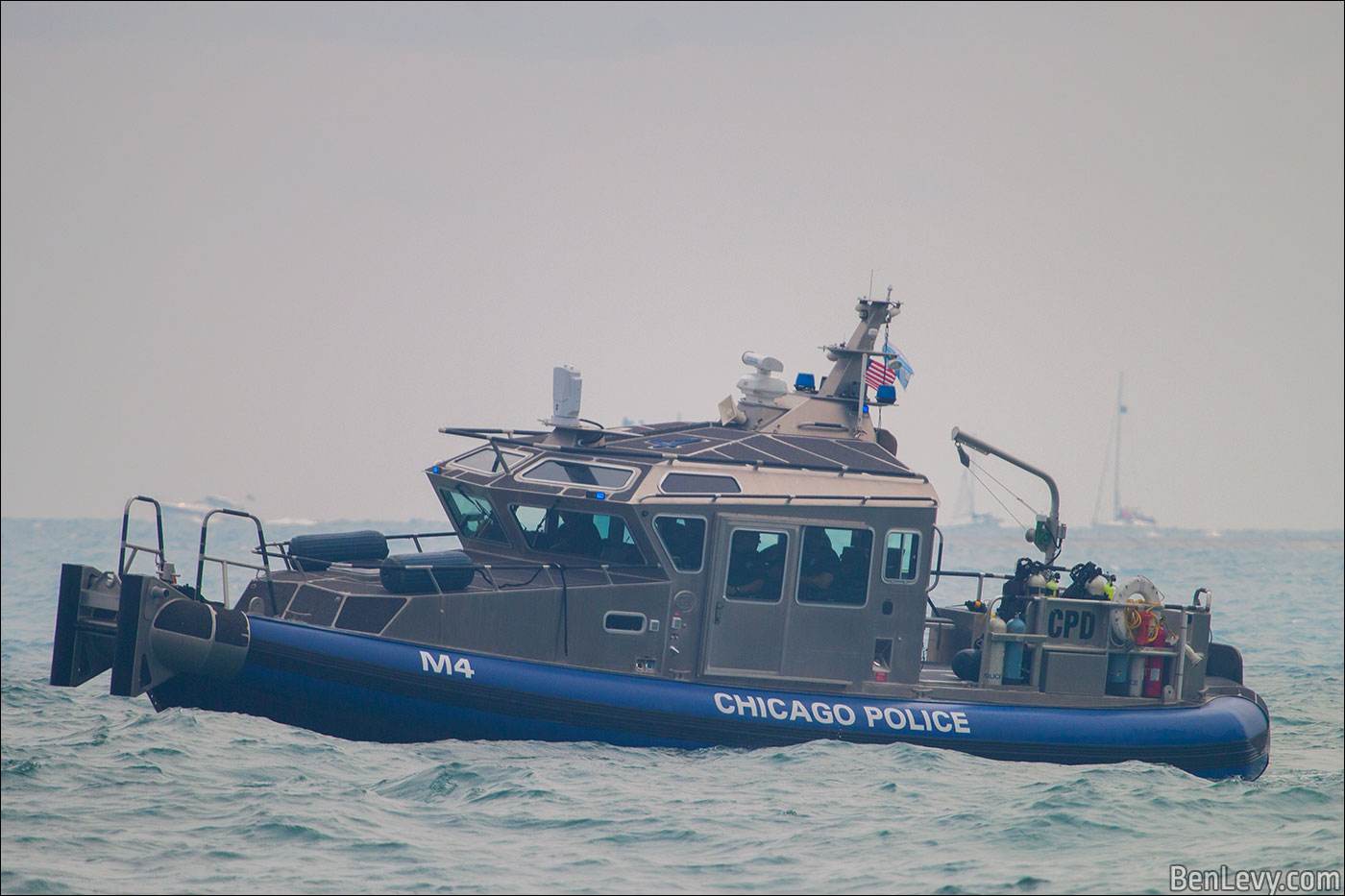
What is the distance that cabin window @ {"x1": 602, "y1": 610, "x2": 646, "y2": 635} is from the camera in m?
12.9

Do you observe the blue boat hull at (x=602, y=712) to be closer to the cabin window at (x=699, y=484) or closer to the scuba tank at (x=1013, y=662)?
the scuba tank at (x=1013, y=662)

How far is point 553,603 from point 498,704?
0.99m

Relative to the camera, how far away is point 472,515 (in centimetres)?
1438

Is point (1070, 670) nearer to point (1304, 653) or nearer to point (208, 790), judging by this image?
point (208, 790)

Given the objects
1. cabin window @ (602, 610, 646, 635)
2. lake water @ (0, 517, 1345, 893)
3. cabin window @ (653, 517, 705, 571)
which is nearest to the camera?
lake water @ (0, 517, 1345, 893)

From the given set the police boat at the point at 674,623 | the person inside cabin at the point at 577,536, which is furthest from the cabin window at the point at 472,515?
the person inside cabin at the point at 577,536

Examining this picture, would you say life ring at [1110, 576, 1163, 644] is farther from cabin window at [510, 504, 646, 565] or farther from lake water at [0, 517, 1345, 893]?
cabin window at [510, 504, 646, 565]

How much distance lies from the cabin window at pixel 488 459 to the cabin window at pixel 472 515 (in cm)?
28

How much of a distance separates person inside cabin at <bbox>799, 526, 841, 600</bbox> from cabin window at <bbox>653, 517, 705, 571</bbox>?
0.94 meters

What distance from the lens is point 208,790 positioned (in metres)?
A: 11.4

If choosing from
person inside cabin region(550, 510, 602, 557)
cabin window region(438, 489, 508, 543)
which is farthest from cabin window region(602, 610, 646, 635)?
cabin window region(438, 489, 508, 543)

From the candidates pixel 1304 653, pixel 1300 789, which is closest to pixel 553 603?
pixel 1300 789

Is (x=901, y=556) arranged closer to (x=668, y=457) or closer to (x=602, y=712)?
(x=668, y=457)

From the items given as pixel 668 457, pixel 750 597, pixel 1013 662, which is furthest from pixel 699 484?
pixel 1013 662
